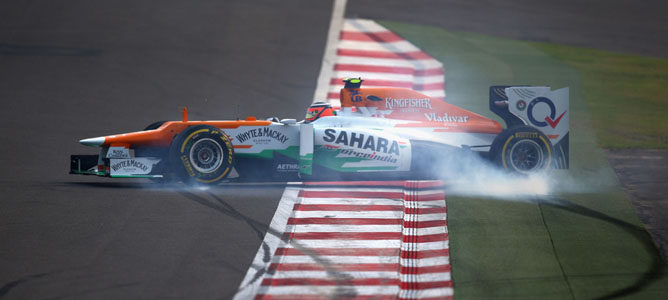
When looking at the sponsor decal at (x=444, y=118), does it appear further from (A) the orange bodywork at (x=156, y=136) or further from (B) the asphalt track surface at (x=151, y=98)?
(A) the orange bodywork at (x=156, y=136)

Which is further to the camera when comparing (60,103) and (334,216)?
(60,103)

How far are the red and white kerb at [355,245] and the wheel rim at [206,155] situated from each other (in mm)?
1341

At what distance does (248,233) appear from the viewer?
11953 mm

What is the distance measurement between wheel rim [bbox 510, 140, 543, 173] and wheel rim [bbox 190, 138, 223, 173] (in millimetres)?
5307

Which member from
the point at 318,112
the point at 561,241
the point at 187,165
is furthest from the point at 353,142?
the point at 561,241

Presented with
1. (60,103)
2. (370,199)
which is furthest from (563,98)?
(60,103)

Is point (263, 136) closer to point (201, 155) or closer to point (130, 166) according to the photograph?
point (201, 155)

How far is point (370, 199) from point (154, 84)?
9017 mm

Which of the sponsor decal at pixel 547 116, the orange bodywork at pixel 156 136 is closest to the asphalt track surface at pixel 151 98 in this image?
the orange bodywork at pixel 156 136

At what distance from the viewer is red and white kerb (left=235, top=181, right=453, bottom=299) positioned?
1024 cm

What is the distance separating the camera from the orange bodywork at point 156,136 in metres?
13.5

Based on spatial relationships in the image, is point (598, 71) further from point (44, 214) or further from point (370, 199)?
point (44, 214)

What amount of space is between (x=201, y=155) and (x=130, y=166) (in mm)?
1187

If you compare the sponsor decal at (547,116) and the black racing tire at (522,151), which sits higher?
the sponsor decal at (547,116)
